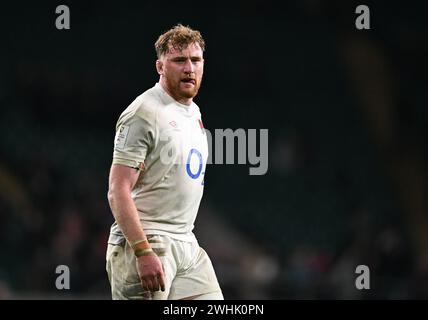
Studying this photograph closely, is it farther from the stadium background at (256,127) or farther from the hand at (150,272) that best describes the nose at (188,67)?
the stadium background at (256,127)

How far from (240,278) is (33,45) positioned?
579 centimetres

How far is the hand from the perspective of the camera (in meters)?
5.00

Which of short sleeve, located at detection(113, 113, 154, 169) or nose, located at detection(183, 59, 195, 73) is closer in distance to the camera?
short sleeve, located at detection(113, 113, 154, 169)

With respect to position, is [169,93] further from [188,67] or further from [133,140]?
[133,140]

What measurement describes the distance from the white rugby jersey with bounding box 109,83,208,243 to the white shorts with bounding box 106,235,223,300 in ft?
0.22

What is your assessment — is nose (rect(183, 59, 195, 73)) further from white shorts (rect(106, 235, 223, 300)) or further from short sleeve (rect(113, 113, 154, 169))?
white shorts (rect(106, 235, 223, 300))

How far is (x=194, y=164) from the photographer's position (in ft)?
17.9

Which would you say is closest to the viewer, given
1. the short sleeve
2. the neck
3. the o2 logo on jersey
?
the short sleeve

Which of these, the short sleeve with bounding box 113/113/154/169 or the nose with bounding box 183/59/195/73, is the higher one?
the nose with bounding box 183/59/195/73

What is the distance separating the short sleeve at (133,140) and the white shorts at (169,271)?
0.44 m

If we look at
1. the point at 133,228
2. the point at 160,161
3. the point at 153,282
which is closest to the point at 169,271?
the point at 153,282

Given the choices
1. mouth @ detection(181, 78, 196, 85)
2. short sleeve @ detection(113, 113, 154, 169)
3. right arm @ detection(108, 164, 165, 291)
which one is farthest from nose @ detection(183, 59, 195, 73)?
right arm @ detection(108, 164, 165, 291)
